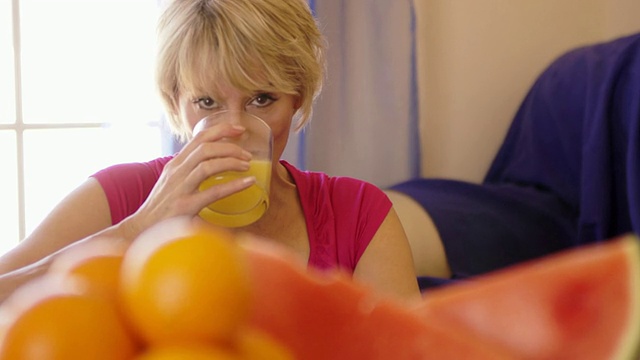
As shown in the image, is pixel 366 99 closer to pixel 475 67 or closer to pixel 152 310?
pixel 475 67

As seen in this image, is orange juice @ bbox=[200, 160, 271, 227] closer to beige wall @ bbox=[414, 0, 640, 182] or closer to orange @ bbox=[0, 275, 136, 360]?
orange @ bbox=[0, 275, 136, 360]

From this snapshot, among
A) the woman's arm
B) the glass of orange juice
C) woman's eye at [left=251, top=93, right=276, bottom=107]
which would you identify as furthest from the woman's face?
the woman's arm

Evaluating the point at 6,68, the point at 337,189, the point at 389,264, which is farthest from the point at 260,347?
the point at 6,68

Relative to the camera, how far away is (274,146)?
129 centimetres

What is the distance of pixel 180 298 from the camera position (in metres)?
0.25

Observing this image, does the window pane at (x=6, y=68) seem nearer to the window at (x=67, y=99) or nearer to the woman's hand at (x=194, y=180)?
the window at (x=67, y=99)

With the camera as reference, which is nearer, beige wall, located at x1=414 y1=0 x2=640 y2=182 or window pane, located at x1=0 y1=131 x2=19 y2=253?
window pane, located at x1=0 y1=131 x2=19 y2=253

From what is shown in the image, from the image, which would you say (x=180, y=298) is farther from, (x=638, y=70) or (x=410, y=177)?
(x=410, y=177)

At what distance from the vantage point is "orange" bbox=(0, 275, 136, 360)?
0.24 metres

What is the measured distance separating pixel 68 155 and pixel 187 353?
2.23m

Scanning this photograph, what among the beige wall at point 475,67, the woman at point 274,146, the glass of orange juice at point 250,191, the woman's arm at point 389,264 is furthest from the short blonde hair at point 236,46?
the beige wall at point 475,67

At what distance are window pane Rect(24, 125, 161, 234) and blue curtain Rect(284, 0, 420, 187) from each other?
1.57 ft

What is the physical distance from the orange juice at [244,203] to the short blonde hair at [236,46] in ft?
0.63

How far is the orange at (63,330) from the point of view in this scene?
0.24 m
